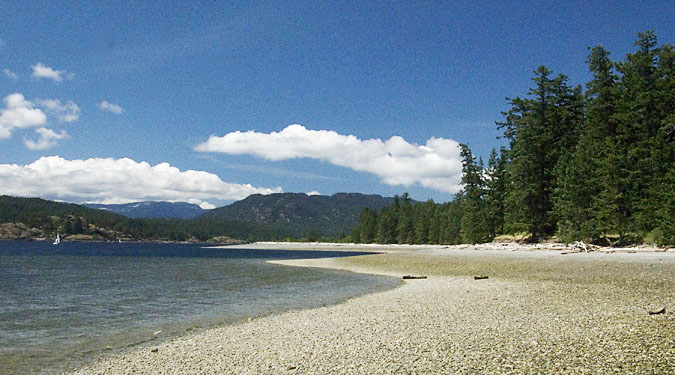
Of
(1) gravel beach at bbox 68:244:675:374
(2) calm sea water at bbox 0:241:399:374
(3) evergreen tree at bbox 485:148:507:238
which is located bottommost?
(2) calm sea water at bbox 0:241:399:374

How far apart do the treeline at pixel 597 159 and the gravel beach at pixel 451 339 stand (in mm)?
31253

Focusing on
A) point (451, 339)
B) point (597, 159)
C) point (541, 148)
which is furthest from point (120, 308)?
point (541, 148)

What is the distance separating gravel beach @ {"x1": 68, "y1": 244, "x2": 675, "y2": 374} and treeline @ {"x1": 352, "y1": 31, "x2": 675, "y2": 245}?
31253 millimetres

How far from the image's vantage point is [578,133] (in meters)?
63.8

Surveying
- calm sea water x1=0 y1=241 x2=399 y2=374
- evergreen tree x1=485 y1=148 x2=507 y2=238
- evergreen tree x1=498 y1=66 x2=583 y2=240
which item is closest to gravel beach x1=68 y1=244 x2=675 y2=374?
calm sea water x1=0 y1=241 x2=399 y2=374

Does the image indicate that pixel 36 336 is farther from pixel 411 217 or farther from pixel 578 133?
pixel 411 217

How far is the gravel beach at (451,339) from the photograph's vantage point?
925cm

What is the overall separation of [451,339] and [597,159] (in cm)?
4881

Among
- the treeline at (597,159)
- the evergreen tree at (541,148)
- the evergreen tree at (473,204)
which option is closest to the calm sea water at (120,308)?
the treeline at (597,159)

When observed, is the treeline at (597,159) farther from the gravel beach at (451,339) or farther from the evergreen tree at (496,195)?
the gravel beach at (451,339)

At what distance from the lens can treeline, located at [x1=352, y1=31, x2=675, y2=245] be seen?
150ft

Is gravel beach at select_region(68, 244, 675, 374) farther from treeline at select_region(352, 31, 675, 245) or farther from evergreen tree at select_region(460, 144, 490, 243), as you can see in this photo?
evergreen tree at select_region(460, 144, 490, 243)

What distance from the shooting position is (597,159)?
166 feet

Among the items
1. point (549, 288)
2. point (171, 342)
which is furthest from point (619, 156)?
point (171, 342)
